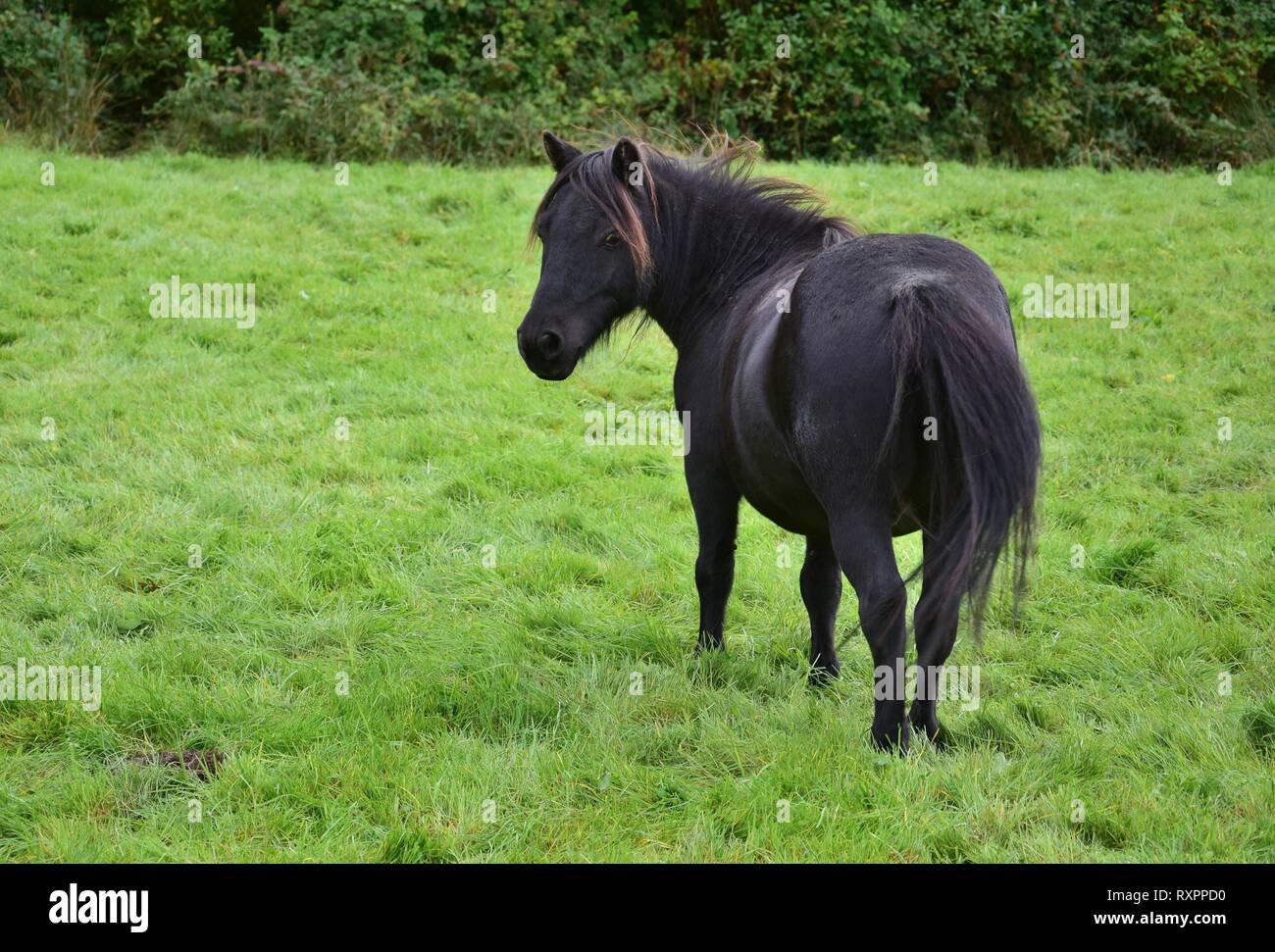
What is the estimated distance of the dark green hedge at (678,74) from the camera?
12812 millimetres

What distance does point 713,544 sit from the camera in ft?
15.2

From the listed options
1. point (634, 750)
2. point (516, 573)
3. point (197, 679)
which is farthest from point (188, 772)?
point (516, 573)

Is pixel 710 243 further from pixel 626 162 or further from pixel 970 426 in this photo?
pixel 970 426

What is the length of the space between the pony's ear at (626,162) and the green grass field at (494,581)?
6.38 ft

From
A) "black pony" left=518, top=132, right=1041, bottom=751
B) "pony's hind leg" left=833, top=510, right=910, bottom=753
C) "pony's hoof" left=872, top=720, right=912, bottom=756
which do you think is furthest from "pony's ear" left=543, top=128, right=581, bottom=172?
"pony's hoof" left=872, top=720, right=912, bottom=756

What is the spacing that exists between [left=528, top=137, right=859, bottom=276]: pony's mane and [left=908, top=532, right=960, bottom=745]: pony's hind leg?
154 cm

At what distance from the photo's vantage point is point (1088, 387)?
8016mm

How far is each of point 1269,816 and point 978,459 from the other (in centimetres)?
139

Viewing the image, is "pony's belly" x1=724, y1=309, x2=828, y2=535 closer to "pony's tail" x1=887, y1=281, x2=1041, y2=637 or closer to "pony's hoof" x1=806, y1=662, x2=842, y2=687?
"pony's tail" x1=887, y1=281, x2=1041, y2=637

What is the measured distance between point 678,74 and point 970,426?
11893 mm

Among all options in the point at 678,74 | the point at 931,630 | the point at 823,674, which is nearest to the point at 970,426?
the point at 931,630

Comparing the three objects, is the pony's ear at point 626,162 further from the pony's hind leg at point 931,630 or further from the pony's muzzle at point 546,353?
the pony's hind leg at point 931,630

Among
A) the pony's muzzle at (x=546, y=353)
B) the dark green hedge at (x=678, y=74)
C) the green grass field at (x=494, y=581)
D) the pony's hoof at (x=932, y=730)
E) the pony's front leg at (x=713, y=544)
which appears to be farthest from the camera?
the dark green hedge at (x=678, y=74)

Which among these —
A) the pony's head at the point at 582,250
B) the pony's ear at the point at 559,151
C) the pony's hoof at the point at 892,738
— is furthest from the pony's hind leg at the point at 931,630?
the pony's ear at the point at 559,151
